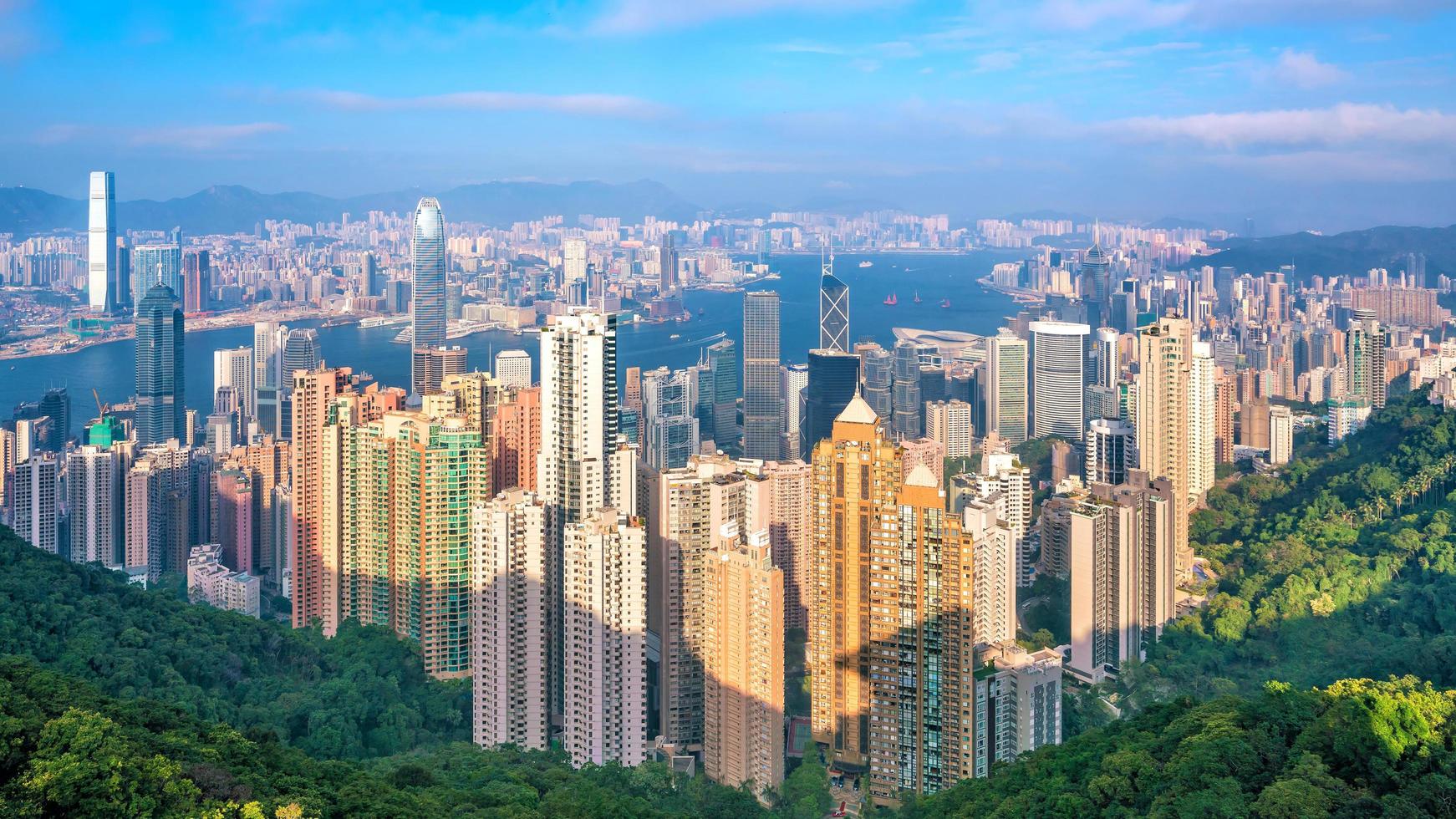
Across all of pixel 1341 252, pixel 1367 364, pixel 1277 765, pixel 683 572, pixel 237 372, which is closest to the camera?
pixel 1277 765

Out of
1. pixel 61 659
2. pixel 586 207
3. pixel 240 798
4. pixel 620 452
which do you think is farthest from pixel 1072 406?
pixel 240 798

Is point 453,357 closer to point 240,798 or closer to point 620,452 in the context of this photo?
point 620,452

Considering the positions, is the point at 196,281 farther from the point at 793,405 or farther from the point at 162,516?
the point at 162,516

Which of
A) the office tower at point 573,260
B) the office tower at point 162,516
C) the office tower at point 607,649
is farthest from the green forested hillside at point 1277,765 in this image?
the office tower at point 573,260

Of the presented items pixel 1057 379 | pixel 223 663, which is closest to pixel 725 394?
pixel 1057 379

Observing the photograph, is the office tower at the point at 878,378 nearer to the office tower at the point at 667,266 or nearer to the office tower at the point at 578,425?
the office tower at the point at 667,266
